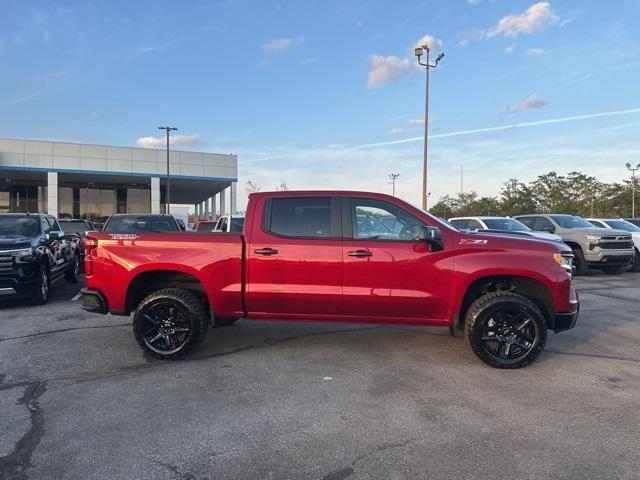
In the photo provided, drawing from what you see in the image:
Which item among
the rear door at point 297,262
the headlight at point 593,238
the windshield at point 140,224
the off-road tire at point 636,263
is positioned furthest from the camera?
the off-road tire at point 636,263

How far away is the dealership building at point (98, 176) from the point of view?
116ft

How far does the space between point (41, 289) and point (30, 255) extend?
2.35ft

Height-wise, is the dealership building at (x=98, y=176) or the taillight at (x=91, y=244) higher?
the dealership building at (x=98, y=176)

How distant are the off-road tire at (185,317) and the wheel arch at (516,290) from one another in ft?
9.32

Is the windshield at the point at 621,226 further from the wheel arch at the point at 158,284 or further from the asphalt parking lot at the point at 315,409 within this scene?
the wheel arch at the point at 158,284

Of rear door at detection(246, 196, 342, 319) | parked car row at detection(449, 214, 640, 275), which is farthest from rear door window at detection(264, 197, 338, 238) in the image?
parked car row at detection(449, 214, 640, 275)

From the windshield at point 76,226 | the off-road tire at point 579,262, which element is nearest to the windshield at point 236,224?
the windshield at point 76,226

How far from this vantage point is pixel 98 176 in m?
38.5

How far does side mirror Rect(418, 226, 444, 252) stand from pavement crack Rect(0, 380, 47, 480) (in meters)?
3.65

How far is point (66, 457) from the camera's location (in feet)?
10.5

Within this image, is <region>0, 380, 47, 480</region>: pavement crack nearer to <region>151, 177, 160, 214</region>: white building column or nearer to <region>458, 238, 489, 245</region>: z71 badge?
<region>458, 238, 489, 245</region>: z71 badge

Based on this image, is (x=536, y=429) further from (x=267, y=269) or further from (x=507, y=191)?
(x=507, y=191)

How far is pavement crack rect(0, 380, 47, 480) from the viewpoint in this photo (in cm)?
301

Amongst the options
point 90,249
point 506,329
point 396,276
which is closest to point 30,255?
point 90,249
